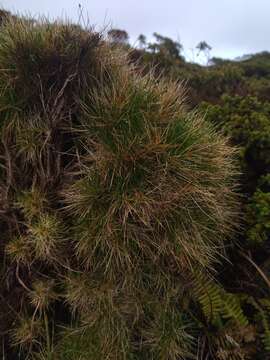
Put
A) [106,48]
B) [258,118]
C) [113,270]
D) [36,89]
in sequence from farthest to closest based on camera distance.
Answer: [258,118] → [106,48] → [36,89] → [113,270]

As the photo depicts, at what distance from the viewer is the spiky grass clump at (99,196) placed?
2.54 meters

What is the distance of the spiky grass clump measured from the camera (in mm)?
2537

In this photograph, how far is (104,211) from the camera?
2521mm

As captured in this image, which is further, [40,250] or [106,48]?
[106,48]

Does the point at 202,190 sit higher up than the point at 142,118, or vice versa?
the point at 142,118

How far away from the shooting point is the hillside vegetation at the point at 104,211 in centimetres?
254

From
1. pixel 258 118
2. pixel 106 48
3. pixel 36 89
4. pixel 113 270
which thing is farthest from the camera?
pixel 258 118

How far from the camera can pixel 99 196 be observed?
2545 mm

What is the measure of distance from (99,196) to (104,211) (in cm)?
9

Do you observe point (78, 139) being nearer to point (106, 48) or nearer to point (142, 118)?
point (142, 118)

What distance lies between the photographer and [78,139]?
282 cm

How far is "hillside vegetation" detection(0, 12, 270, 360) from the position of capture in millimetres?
2541

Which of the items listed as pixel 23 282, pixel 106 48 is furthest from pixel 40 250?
pixel 106 48

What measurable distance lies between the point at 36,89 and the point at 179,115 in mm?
890
